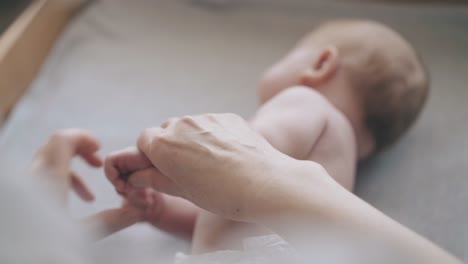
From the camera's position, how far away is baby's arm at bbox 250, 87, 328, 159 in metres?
0.73

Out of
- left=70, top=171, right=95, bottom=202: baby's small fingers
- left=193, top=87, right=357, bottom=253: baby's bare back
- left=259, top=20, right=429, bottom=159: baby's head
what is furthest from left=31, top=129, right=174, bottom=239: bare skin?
left=259, top=20, right=429, bottom=159: baby's head

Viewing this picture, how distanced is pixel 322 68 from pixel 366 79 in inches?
3.1

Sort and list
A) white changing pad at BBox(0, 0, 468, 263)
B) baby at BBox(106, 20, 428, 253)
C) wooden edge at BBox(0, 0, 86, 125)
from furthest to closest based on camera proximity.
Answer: wooden edge at BBox(0, 0, 86, 125) < white changing pad at BBox(0, 0, 468, 263) < baby at BBox(106, 20, 428, 253)

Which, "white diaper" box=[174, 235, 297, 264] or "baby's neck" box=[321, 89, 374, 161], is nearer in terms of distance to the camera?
"white diaper" box=[174, 235, 297, 264]

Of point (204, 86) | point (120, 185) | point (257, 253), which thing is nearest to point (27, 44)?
point (204, 86)

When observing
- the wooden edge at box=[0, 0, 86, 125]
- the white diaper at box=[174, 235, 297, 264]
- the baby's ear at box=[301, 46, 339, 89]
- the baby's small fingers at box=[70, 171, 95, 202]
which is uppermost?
the baby's ear at box=[301, 46, 339, 89]

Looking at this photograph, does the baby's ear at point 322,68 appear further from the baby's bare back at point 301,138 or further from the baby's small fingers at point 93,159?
the baby's small fingers at point 93,159

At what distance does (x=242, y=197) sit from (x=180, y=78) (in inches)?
26.1

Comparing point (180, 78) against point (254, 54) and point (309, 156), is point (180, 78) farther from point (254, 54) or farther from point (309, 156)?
point (309, 156)

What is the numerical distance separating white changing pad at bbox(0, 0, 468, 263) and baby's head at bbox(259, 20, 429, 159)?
0.29 ft

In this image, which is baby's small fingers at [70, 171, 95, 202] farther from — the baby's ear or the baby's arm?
the baby's ear

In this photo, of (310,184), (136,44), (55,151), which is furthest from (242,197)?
(136,44)

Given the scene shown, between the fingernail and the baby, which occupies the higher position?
the baby

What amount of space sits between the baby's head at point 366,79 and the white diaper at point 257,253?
39cm
